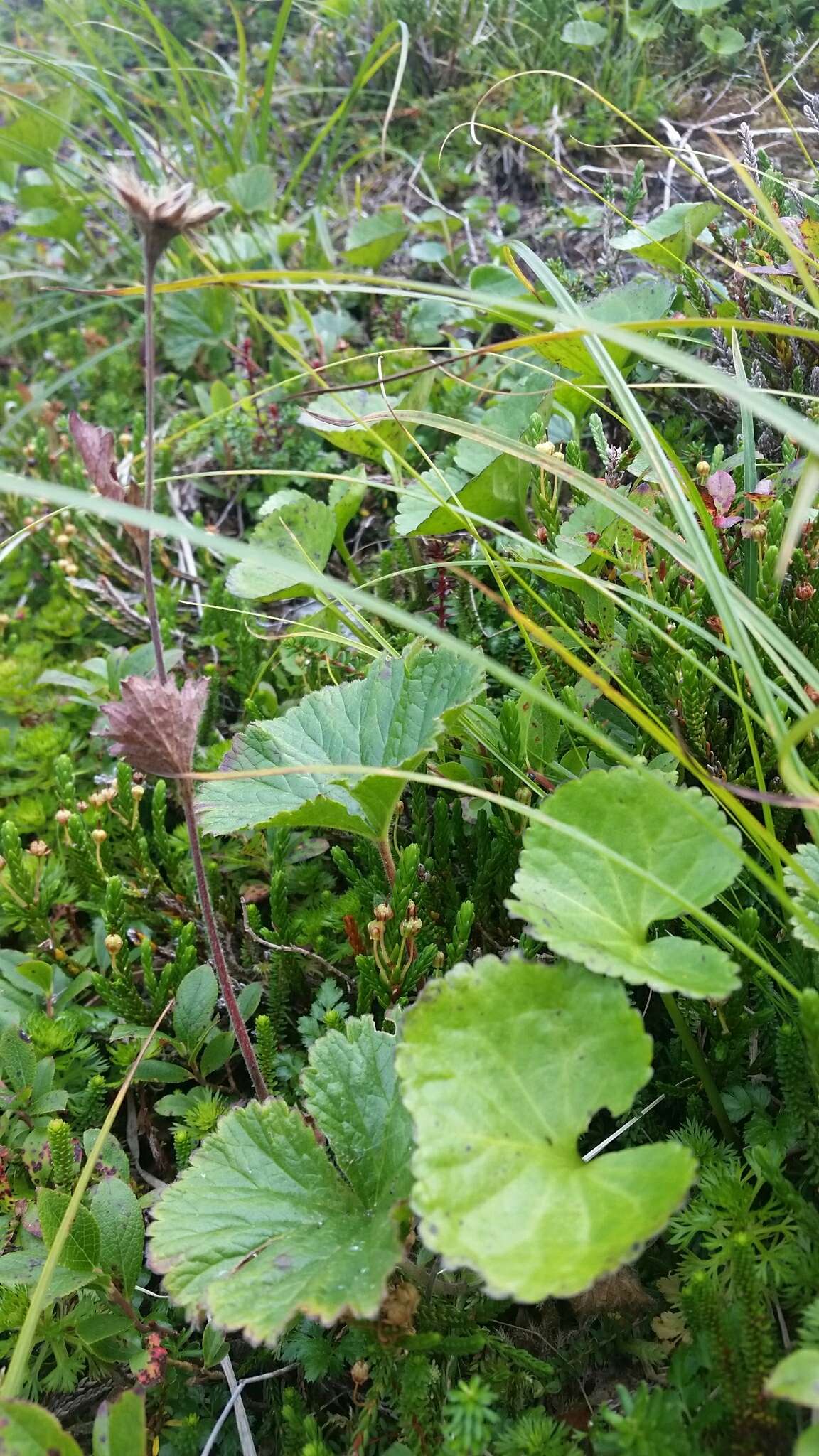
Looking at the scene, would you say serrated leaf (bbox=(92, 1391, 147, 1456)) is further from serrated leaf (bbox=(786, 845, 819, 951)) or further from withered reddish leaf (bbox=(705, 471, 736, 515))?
withered reddish leaf (bbox=(705, 471, 736, 515))

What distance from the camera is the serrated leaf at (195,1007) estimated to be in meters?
1.59

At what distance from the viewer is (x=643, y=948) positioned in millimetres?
1103

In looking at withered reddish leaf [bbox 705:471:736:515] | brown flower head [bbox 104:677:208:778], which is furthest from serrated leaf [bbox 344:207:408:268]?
brown flower head [bbox 104:677:208:778]

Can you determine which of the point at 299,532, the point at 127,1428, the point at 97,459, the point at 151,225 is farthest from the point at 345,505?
the point at 127,1428

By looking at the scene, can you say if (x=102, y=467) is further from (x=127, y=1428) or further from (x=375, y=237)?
(x=375, y=237)

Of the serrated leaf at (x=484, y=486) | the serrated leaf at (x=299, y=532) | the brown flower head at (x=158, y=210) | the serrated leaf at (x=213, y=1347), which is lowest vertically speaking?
the serrated leaf at (x=213, y=1347)

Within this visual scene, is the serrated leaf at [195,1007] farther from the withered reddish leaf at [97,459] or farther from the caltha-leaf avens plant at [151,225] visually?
the withered reddish leaf at [97,459]

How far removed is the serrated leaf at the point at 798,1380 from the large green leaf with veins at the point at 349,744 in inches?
32.3

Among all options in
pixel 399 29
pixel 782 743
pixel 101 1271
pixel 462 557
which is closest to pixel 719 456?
pixel 462 557

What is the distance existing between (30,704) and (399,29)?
358 centimetres

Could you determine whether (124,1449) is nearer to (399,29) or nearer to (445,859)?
(445,859)

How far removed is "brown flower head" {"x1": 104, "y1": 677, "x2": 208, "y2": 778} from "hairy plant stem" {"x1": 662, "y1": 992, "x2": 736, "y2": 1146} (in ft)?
2.32

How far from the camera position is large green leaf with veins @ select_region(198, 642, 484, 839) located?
4.66 feet

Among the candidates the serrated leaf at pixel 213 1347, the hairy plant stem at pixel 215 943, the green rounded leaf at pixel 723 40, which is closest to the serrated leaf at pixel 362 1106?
the hairy plant stem at pixel 215 943
